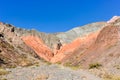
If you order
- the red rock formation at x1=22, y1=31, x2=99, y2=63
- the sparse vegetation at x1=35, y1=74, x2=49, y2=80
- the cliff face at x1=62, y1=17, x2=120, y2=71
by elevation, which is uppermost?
the red rock formation at x1=22, y1=31, x2=99, y2=63

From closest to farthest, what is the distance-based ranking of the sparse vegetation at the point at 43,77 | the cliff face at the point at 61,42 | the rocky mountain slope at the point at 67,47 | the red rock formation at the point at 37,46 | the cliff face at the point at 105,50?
the sparse vegetation at the point at 43,77 < the rocky mountain slope at the point at 67,47 < the cliff face at the point at 105,50 < the cliff face at the point at 61,42 < the red rock formation at the point at 37,46

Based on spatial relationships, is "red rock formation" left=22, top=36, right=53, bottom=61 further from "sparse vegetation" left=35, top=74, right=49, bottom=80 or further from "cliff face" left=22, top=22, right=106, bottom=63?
"sparse vegetation" left=35, top=74, right=49, bottom=80

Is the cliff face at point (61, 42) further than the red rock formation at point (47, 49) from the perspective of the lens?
No

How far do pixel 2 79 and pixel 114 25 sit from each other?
56721 millimetres

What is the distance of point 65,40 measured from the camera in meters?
146

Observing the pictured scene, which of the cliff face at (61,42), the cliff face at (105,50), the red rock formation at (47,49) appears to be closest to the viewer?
the cliff face at (105,50)

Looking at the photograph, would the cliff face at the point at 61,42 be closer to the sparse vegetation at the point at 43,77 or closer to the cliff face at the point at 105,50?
the cliff face at the point at 105,50

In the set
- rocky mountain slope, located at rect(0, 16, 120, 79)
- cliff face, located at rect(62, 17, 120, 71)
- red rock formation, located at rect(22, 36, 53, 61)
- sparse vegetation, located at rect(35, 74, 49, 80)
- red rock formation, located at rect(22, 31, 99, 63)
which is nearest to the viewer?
sparse vegetation, located at rect(35, 74, 49, 80)

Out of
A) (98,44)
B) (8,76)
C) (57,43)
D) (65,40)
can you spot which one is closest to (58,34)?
(65,40)

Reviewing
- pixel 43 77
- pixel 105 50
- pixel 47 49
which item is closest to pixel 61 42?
pixel 47 49

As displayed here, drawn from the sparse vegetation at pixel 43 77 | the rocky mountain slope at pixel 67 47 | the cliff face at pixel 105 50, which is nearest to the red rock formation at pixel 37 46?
the rocky mountain slope at pixel 67 47

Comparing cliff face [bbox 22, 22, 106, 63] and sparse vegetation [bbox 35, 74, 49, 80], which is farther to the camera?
cliff face [bbox 22, 22, 106, 63]

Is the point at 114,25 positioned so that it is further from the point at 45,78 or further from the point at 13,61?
the point at 45,78

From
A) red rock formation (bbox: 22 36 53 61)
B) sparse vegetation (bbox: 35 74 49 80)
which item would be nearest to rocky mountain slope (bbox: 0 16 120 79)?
red rock formation (bbox: 22 36 53 61)
